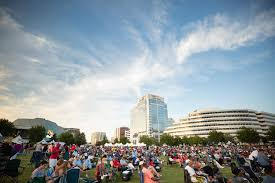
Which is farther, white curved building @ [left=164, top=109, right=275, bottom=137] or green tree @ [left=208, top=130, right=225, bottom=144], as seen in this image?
white curved building @ [left=164, top=109, right=275, bottom=137]

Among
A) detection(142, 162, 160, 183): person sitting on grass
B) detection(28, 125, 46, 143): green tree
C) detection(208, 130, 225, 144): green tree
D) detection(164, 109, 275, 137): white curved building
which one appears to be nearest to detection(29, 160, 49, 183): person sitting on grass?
detection(142, 162, 160, 183): person sitting on grass

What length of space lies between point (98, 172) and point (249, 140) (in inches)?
3173

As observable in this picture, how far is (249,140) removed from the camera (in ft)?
241

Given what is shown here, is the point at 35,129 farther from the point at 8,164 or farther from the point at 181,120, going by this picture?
the point at 181,120

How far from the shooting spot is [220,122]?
366ft

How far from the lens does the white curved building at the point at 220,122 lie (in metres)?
110

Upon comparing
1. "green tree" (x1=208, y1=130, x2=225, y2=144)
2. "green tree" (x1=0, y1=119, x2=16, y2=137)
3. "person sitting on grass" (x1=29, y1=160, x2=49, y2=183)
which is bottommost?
"green tree" (x1=208, y1=130, x2=225, y2=144)

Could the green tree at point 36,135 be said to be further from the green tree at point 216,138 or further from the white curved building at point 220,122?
the white curved building at point 220,122

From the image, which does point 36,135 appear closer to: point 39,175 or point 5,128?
point 5,128

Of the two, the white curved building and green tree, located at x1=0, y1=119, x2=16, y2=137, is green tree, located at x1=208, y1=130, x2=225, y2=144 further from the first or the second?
green tree, located at x1=0, y1=119, x2=16, y2=137

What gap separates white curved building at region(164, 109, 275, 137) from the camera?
110m

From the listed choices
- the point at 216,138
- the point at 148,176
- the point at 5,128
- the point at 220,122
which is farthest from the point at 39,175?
the point at 220,122

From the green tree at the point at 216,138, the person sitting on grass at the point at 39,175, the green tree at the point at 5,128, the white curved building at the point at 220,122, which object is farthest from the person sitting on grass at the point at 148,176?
the white curved building at the point at 220,122

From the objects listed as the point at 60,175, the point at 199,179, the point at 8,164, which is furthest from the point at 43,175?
the point at 199,179
